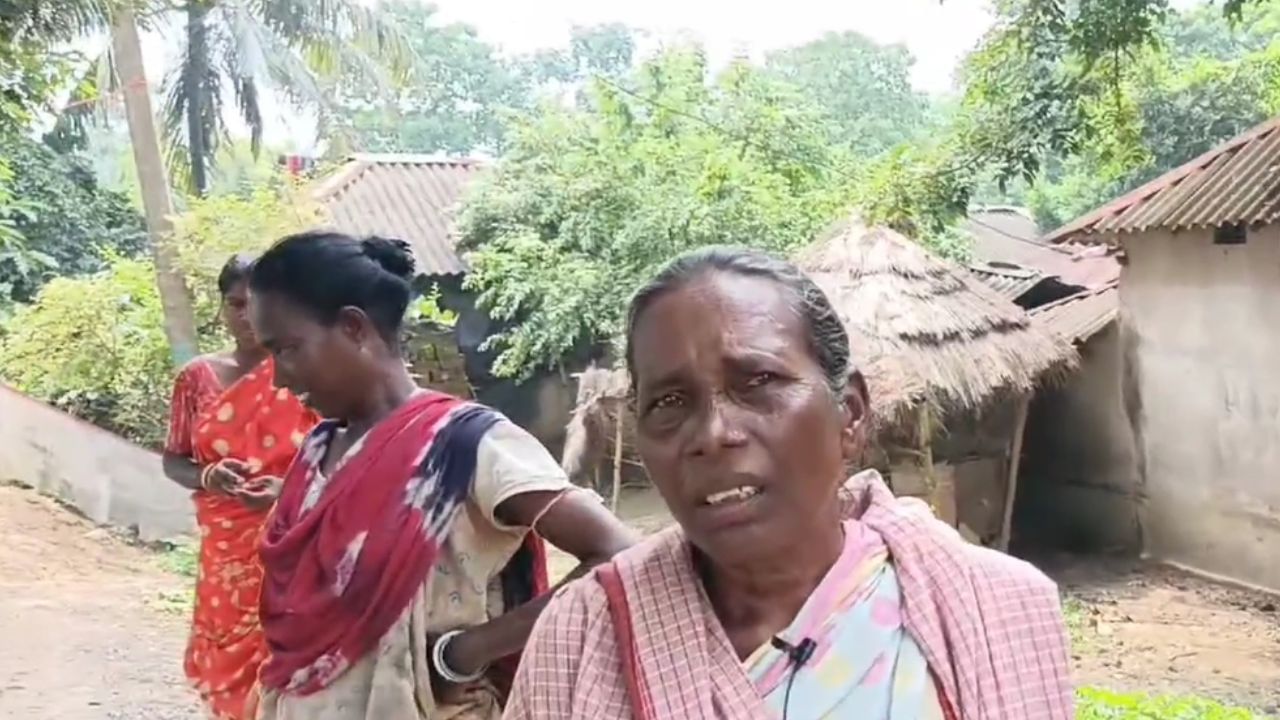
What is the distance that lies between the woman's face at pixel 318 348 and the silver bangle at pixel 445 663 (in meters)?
0.38

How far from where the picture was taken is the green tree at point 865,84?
1064 inches

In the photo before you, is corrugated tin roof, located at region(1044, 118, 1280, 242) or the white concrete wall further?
the white concrete wall

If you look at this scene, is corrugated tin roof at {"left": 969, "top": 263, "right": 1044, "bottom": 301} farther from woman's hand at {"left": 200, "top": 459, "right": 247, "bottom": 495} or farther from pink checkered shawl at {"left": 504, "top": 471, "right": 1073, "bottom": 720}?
pink checkered shawl at {"left": 504, "top": 471, "right": 1073, "bottom": 720}

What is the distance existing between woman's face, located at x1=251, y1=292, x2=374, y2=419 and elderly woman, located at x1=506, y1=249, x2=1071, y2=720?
2.75 feet

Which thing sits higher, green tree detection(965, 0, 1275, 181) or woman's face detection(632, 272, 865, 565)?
green tree detection(965, 0, 1275, 181)

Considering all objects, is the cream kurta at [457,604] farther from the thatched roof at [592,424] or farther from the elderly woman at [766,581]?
the thatched roof at [592,424]

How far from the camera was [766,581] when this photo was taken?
1283 millimetres

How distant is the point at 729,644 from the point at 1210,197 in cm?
959

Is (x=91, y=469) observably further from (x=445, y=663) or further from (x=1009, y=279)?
(x=445, y=663)

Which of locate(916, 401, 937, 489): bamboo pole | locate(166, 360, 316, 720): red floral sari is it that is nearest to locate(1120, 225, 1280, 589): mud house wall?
locate(916, 401, 937, 489): bamboo pole

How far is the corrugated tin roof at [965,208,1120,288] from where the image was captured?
50.2 feet

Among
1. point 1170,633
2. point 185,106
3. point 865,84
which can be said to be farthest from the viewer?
point 865,84

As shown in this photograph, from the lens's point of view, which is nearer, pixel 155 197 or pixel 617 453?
pixel 617 453

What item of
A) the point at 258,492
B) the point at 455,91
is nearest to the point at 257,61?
the point at 455,91
